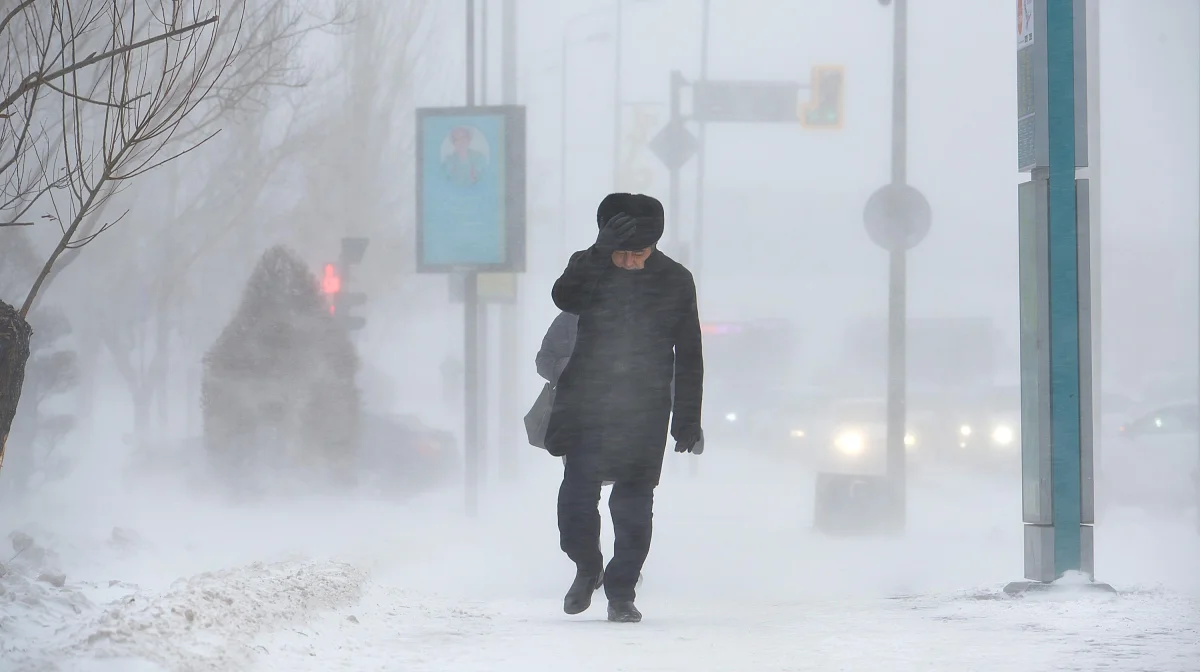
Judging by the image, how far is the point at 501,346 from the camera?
22797 mm

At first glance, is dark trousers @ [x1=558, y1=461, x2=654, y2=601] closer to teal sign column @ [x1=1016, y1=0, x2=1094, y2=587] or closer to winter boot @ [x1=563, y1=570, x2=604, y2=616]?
winter boot @ [x1=563, y1=570, x2=604, y2=616]

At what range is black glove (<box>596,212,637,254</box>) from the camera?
6.32 metres

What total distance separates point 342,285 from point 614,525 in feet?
38.0

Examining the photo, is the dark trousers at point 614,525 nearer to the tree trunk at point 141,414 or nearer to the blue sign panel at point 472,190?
the blue sign panel at point 472,190

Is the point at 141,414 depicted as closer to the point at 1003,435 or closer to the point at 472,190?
the point at 472,190

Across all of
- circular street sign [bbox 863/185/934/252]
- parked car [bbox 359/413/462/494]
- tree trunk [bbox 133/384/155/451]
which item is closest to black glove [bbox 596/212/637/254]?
circular street sign [bbox 863/185/934/252]

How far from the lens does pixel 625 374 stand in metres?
6.54

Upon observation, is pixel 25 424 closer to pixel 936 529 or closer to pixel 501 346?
pixel 501 346

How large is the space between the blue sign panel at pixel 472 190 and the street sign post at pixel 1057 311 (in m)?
7.98

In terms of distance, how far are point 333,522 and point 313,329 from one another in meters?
2.82

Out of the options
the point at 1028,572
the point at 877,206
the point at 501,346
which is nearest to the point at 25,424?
the point at 501,346

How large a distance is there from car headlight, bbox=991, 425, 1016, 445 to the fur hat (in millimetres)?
21958

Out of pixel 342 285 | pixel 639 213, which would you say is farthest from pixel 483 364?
pixel 639 213

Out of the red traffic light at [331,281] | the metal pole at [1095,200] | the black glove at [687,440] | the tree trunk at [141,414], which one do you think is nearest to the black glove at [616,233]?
the black glove at [687,440]
